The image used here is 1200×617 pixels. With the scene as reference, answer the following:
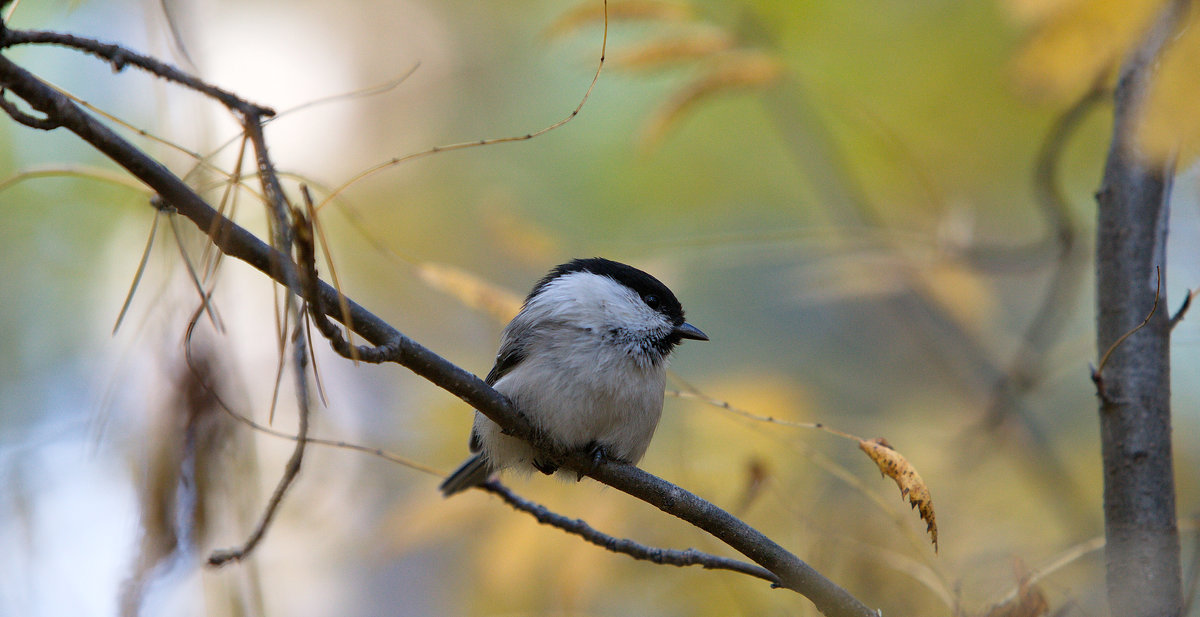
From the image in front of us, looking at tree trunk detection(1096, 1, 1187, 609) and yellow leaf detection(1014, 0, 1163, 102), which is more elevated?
yellow leaf detection(1014, 0, 1163, 102)

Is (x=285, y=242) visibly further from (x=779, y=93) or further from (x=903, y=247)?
(x=779, y=93)

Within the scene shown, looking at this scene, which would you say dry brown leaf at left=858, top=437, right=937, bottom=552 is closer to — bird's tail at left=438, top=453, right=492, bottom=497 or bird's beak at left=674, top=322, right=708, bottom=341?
bird's beak at left=674, top=322, right=708, bottom=341

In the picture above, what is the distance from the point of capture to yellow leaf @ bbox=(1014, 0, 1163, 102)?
69.7 inches

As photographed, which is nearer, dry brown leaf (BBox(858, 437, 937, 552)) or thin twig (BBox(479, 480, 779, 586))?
dry brown leaf (BBox(858, 437, 937, 552))

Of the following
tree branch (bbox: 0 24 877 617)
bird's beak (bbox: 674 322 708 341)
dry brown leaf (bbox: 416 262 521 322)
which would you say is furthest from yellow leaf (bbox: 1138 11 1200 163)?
dry brown leaf (bbox: 416 262 521 322)

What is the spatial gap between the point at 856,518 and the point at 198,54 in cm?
283

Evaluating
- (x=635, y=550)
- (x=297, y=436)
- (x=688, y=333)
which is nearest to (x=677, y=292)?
(x=688, y=333)

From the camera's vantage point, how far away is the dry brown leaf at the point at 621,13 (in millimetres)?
2301

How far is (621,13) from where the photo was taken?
7.72ft

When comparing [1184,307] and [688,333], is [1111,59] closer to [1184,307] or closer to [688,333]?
[1184,307]

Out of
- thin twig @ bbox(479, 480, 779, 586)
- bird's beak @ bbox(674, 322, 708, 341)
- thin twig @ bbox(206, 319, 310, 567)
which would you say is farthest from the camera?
bird's beak @ bbox(674, 322, 708, 341)

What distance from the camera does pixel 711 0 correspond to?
13.8 feet

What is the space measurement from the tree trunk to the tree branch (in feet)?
2.26

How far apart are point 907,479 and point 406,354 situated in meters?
0.94
